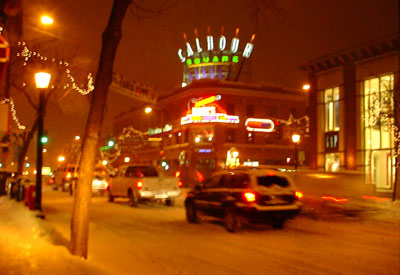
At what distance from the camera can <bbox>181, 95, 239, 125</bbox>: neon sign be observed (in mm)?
51000

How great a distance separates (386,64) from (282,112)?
26.0 metres

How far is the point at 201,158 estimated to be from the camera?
5588 cm

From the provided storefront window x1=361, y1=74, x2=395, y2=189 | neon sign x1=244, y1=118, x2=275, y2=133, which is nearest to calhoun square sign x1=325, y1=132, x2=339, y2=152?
storefront window x1=361, y1=74, x2=395, y2=189

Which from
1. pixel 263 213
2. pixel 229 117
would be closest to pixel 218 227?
pixel 263 213

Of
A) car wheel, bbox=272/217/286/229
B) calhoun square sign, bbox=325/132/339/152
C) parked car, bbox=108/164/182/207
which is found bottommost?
car wheel, bbox=272/217/286/229

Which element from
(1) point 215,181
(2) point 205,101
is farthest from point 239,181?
(2) point 205,101

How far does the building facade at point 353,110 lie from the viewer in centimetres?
3188

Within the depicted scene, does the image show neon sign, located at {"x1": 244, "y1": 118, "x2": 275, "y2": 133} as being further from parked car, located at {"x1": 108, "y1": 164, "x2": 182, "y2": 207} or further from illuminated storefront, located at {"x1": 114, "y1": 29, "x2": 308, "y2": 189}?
parked car, located at {"x1": 108, "y1": 164, "x2": 182, "y2": 207}

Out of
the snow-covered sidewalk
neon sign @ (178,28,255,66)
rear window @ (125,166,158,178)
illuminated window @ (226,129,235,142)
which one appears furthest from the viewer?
neon sign @ (178,28,255,66)

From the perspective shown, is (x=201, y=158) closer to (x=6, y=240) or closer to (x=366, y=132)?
(x=366, y=132)

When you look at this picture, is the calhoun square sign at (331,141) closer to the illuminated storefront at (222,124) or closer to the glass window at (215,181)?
the illuminated storefront at (222,124)

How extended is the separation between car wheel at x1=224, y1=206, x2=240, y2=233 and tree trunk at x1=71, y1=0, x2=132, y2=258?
5966 mm

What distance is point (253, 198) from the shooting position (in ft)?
43.0

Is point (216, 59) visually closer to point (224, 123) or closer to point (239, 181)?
point (224, 123)
